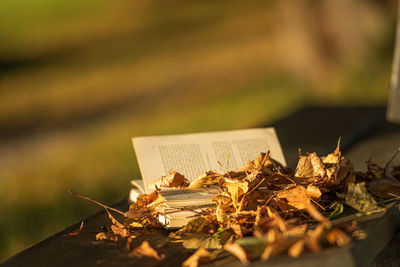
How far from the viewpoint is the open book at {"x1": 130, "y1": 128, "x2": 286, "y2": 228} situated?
1.53 m

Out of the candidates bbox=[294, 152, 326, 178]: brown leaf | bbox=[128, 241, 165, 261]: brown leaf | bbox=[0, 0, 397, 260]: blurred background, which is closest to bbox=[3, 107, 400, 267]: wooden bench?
bbox=[128, 241, 165, 261]: brown leaf

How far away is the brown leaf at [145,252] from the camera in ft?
3.39

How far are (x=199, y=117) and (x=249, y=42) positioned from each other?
3.91 metres

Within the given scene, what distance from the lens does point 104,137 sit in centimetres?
490

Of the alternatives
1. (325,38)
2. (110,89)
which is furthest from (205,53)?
(325,38)

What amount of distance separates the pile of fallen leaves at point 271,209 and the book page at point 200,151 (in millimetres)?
169

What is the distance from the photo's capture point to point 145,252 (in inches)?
41.1

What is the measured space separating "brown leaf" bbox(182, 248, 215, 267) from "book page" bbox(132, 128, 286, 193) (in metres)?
0.51

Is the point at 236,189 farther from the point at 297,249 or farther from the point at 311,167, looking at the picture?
the point at 297,249

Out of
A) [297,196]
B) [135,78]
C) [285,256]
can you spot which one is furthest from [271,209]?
[135,78]

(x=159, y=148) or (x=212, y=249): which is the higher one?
(x=159, y=148)

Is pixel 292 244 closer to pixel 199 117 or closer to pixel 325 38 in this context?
pixel 199 117

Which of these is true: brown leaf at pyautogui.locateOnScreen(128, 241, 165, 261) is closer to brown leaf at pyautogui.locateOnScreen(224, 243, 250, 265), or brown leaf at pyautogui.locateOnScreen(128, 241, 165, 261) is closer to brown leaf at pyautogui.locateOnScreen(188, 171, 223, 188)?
brown leaf at pyautogui.locateOnScreen(224, 243, 250, 265)

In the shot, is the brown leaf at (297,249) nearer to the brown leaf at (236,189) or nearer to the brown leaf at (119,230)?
the brown leaf at (236,189)
